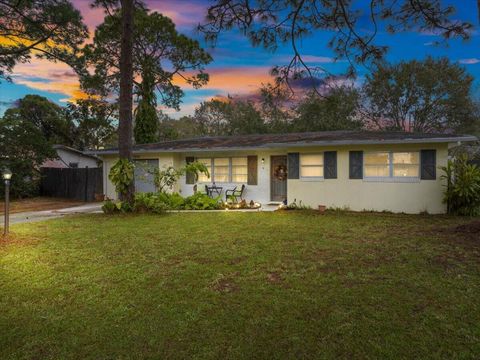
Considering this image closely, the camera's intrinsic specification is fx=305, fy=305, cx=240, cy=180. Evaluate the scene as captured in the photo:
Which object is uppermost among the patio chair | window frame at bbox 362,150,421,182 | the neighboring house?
the neighboring house

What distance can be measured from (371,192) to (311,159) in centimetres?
236

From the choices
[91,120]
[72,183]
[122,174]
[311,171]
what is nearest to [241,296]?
[122,174]

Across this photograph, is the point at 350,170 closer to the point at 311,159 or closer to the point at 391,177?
the point at 391,177

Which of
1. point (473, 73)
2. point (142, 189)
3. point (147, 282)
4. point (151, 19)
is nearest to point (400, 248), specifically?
point (147, 282)

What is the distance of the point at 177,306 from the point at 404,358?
222 centimetres

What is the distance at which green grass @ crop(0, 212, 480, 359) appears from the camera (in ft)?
8.70

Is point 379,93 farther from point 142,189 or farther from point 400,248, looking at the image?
point 400,248

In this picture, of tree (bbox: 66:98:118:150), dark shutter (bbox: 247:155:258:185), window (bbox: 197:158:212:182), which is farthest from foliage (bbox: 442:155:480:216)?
tree (bbox: 66:98:118:150)

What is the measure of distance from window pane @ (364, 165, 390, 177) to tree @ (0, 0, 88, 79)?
12511mm

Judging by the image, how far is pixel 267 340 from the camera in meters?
2.73

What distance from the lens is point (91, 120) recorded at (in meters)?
26.4

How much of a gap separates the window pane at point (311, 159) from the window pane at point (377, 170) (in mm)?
1601

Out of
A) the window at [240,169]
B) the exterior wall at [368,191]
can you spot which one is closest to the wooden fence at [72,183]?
the window at [240,169]

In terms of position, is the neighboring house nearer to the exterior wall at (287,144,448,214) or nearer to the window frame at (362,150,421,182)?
the exterior wall at (287,144,448,214)
